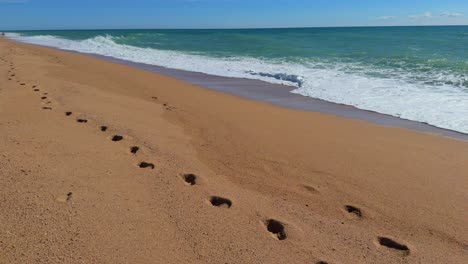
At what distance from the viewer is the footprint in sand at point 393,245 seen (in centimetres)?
284

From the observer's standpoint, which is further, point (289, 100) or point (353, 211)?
point (289, 100)

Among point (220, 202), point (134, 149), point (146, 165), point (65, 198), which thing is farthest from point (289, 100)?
point (65, 198)

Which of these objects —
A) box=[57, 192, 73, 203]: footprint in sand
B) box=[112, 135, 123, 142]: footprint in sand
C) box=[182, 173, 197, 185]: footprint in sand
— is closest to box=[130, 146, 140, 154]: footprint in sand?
box=[112, 135, 123, 142]: footprint in sand

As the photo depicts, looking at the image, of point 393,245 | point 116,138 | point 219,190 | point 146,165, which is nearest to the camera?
point 393,245

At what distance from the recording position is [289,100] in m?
9.17

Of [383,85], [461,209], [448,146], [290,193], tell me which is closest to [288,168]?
[290,193]

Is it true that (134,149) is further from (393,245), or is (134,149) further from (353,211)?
(393,245)

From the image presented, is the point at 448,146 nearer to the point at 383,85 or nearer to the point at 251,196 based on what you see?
the point at 251,196

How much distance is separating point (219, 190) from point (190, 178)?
1.20ft

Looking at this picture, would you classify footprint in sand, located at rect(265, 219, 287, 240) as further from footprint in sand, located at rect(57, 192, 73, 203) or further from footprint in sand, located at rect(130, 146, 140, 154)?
footprint in sand, located at rect(130, 146, 140, 154)

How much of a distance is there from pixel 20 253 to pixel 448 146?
5053mm

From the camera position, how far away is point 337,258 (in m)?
2.68

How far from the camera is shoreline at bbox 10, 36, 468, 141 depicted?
664cm

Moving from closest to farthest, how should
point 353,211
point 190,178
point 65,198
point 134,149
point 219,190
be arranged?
point 65,198, point 353,211, point 219,190, point 190,178, point 134,149
